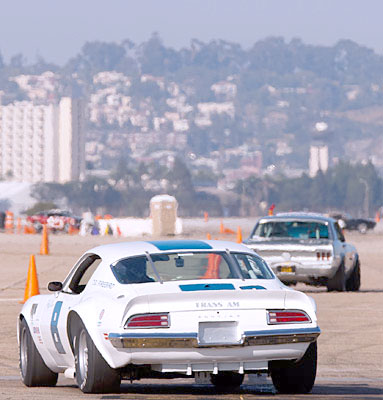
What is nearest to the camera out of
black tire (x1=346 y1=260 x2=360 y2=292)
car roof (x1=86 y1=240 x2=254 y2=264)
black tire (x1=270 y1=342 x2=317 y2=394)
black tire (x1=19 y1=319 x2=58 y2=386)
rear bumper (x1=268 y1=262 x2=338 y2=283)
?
black tire (x1=270 y1=342 x2=317 y2=394)

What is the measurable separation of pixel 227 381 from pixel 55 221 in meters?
62.7

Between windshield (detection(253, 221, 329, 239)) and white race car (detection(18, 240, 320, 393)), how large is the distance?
12714 millimetres

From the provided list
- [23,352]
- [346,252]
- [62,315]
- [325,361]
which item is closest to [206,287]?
[62,315]

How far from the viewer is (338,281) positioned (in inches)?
867

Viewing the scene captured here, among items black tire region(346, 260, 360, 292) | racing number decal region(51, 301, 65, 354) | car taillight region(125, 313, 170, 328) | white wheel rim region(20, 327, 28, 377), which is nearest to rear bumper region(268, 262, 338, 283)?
black tire region(346, 260, 360, 292)

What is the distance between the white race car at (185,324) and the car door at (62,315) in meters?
0.02

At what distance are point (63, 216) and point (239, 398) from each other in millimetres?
68343

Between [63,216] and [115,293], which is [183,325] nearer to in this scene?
[115,293]

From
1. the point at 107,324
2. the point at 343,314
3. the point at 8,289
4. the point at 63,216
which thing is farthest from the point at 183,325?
the point at 63,216

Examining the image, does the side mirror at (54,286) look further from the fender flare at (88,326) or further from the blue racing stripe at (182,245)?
the blue racing stripe at (182,245)

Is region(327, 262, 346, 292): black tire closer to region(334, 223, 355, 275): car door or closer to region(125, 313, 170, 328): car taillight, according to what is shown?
region(334, 223, 355, 275): car door

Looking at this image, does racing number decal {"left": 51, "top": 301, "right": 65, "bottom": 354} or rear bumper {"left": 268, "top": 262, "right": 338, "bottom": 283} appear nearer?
racing number decal {"left": 51, "top": 301, "right": 65, "bottom": 354}

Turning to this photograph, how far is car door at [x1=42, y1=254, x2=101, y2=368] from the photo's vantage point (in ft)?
32.1

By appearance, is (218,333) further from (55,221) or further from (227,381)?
(55,221)
